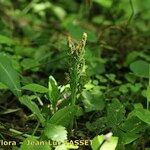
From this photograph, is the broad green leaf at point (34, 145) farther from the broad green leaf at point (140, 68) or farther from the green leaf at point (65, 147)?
the broad green leaf at point (140, 68)

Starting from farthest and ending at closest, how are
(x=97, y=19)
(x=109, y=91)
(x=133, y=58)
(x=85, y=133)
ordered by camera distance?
(x=97, y=19)
(x=133, y=58)
(x=109, y=91)
(x=85, y=133)

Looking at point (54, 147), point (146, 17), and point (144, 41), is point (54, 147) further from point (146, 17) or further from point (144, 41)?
point (146, 17)

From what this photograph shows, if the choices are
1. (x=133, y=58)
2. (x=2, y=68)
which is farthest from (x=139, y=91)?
(x=2, y=68)

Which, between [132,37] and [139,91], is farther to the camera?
[132,37]

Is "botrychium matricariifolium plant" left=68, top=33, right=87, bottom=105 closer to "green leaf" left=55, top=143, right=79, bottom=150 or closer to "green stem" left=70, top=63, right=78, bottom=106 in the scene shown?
"green stem" left=70, top=63, right=78, bottom=106

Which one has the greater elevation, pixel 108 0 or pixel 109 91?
pixel 108 0

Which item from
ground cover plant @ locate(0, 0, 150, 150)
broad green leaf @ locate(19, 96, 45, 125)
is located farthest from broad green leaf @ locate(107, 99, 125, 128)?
broad green leaf @ locate(19, 96, 45, 125)

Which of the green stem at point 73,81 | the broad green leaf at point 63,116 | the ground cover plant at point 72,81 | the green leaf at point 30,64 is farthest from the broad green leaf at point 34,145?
the green leaf at point 30,64
